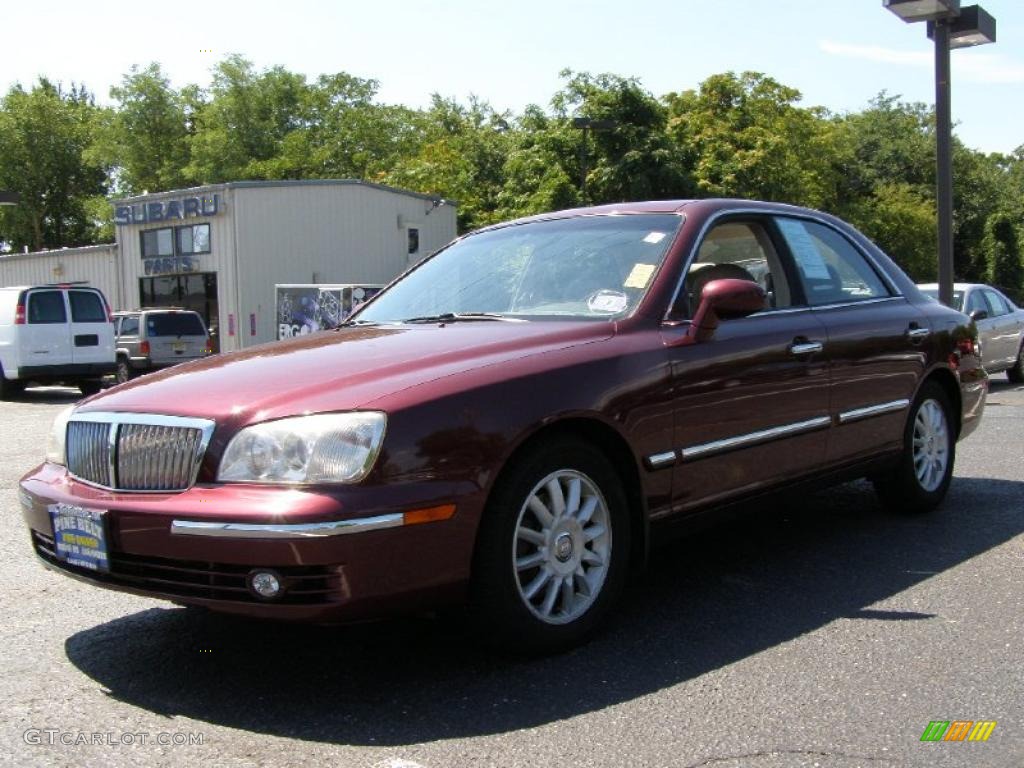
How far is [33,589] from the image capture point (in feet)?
16.0

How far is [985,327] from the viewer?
14.6 metres

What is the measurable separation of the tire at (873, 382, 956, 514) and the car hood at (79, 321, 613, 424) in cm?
242

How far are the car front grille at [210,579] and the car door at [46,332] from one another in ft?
53.0

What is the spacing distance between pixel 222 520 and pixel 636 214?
7.86ft

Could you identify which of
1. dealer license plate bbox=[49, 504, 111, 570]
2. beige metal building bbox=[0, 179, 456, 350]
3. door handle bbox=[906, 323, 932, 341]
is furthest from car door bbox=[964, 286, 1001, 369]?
beige metal building bbox=[0, 179, 456, 350]

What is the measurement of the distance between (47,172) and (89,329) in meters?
49.9

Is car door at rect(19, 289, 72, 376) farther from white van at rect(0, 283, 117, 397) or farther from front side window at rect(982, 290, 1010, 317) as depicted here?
front side window at rect(982, 290, 1010, 317)

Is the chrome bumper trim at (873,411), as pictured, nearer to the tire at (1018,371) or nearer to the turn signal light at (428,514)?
the turn signal light at (428,514)

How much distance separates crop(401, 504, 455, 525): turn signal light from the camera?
3268mm

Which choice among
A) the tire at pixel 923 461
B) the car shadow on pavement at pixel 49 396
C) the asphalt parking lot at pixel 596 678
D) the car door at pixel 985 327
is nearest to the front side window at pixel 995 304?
the car door at pixel 985 327

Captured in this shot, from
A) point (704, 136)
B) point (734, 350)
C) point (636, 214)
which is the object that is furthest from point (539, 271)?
point (704, 136)

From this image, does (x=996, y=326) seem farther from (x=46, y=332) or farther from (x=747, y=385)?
(x=46, y=332)

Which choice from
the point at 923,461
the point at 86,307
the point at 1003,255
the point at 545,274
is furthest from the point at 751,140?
the point at 545,274

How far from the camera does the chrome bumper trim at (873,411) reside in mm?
5117
